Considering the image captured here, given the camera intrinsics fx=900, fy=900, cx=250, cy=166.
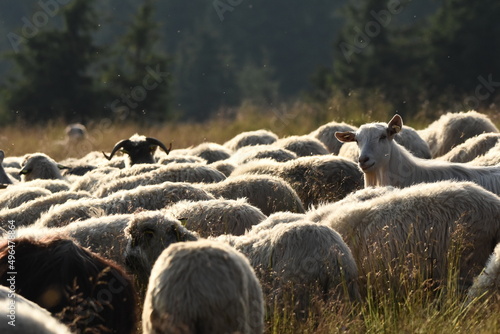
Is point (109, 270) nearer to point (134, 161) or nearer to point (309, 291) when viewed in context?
point (309, 291)

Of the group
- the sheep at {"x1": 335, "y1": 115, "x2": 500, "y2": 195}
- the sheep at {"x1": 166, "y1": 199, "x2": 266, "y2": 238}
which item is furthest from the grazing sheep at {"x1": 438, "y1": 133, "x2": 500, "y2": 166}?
the sheep at {"x1": 166, "y1": 199, "x2": 266, "y2": 238}

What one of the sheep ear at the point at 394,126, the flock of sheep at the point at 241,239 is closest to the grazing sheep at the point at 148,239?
the flock of sheep at the point at 241,239

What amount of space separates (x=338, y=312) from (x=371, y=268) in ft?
3.22

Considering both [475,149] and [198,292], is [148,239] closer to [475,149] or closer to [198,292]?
[198,292]

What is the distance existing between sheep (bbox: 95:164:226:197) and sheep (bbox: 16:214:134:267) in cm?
223

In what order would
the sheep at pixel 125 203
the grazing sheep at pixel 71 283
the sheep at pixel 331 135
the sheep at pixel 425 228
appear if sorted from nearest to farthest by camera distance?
the grazing sheep at pixel 71 283, the sheep at pixel 425 228, the sheep at pixel 125 203, the sheep at pixel 331 135

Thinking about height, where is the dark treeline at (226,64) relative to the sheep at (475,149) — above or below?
above

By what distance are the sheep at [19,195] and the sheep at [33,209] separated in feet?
1.95

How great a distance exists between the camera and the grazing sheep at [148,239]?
15.9 ft

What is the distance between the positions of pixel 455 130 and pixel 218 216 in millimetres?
6030

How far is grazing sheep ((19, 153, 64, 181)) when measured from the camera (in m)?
11.3

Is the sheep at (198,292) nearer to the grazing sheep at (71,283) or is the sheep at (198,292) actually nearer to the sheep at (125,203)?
the grazing sheep at (71,283)

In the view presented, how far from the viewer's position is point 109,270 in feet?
14.2

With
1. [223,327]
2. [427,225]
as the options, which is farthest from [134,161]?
[223,327]
